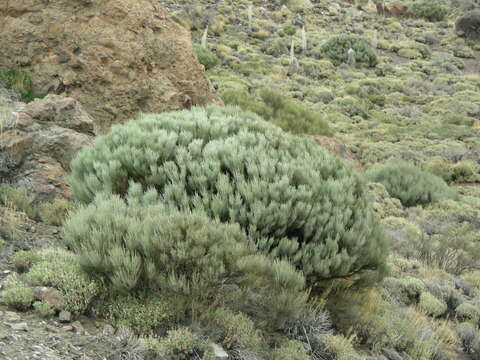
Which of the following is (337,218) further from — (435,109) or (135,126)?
(435,109)

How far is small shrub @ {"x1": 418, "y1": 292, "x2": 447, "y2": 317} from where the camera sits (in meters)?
5.93

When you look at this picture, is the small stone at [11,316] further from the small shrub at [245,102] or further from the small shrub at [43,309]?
the small shrub at [245,102]

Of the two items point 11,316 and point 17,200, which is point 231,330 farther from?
point 17,200

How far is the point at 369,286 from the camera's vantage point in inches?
190

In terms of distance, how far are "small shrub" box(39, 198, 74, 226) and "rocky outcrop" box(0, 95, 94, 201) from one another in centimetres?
27

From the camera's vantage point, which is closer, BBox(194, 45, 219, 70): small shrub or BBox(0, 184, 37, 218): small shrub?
BBox(0, 184, 37, 218): small shrub

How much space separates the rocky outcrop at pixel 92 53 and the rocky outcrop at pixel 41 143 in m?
1.47

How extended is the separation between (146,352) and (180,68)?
21.9 ft

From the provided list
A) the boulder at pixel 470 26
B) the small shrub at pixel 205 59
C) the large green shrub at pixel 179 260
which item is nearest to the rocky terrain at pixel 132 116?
the large green shrub at pixel 179 260

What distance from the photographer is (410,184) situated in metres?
12.7

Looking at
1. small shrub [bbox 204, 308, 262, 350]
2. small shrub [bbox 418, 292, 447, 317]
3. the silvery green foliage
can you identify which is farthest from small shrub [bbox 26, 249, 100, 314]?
small shrub [bbox 418, 292, 447, 317]

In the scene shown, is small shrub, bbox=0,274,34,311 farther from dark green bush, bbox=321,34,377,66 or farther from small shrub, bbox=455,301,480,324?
dark green bush, bbox=321,34,377,66

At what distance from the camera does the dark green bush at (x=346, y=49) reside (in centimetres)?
2941

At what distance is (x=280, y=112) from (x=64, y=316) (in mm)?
12021
